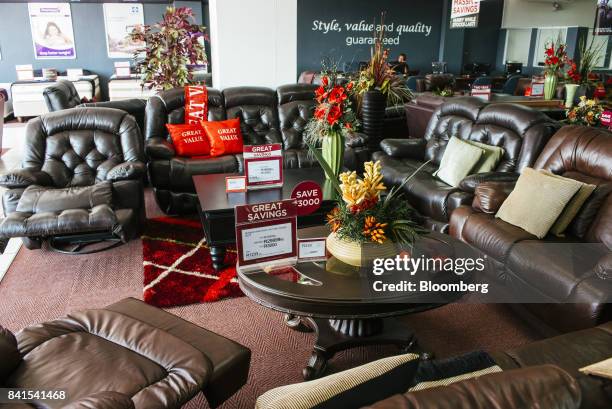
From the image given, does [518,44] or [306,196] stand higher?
[518,44]

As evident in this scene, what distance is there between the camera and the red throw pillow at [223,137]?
4.57 meters

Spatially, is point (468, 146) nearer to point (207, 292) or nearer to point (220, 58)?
point (207, 292)

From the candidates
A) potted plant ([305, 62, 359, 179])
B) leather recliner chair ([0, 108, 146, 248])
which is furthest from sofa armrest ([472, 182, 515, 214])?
leather recliner chair ([0, 108, 146, 248])

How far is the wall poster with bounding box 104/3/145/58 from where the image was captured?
Result: 33.3ft

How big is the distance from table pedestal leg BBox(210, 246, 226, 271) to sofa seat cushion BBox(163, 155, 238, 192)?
1.15 meters

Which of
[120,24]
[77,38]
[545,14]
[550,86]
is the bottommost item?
[550,86]

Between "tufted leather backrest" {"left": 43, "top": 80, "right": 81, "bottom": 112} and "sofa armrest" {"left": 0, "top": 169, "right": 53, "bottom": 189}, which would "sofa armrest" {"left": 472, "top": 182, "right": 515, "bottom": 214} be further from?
"tufted leather backrest" {"left": 43, "top": 80, "right": 81, "bottom": 112}

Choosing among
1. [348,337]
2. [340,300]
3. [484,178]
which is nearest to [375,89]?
[484,178]

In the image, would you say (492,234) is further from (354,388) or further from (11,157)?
(11,157)

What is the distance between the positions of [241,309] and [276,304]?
872 millimetres

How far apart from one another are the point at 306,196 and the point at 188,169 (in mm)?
1979

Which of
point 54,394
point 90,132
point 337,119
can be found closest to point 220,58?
point 90,132

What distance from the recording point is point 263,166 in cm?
343

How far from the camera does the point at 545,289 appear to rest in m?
2.43
